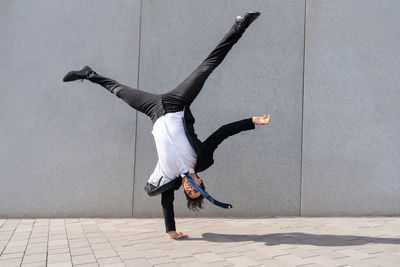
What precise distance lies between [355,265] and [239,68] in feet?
10.1

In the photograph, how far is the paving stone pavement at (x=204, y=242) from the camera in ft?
8.93

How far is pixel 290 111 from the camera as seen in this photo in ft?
15.8

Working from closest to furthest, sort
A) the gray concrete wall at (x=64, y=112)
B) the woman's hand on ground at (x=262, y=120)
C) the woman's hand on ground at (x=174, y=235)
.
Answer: the woman's hand on ground at (x=262, y=120) < the woman's hand on ground at (x=174, y=235) < the gray concrete wall at (x=64, y=112)

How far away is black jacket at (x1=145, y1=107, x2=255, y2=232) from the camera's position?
3.32 m

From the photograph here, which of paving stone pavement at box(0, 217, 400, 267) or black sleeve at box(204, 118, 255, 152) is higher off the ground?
black sleeve at box(204, 118, 255, 152)

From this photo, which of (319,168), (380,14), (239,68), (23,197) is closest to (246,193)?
(319,168)

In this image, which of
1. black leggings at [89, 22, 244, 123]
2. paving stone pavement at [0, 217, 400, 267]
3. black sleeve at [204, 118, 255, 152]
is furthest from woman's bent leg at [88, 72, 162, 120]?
paving stone pavement at [0, 217, 400, 267]

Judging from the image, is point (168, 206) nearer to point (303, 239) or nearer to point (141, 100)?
point (141, 100)

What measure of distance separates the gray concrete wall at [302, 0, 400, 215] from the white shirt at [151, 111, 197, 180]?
225 centimetres

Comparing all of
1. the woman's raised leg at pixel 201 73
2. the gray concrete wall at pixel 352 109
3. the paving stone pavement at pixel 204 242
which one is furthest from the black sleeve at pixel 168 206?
the gray concrete wall at pixel 352 109

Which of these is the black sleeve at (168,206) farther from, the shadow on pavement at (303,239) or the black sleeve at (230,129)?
the black sleeve at (230,129)

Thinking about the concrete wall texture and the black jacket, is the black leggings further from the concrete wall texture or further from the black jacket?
the concrete wall texture

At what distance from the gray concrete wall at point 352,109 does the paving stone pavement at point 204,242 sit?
459 millimetres

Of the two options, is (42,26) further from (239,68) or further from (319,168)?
(319,168)
